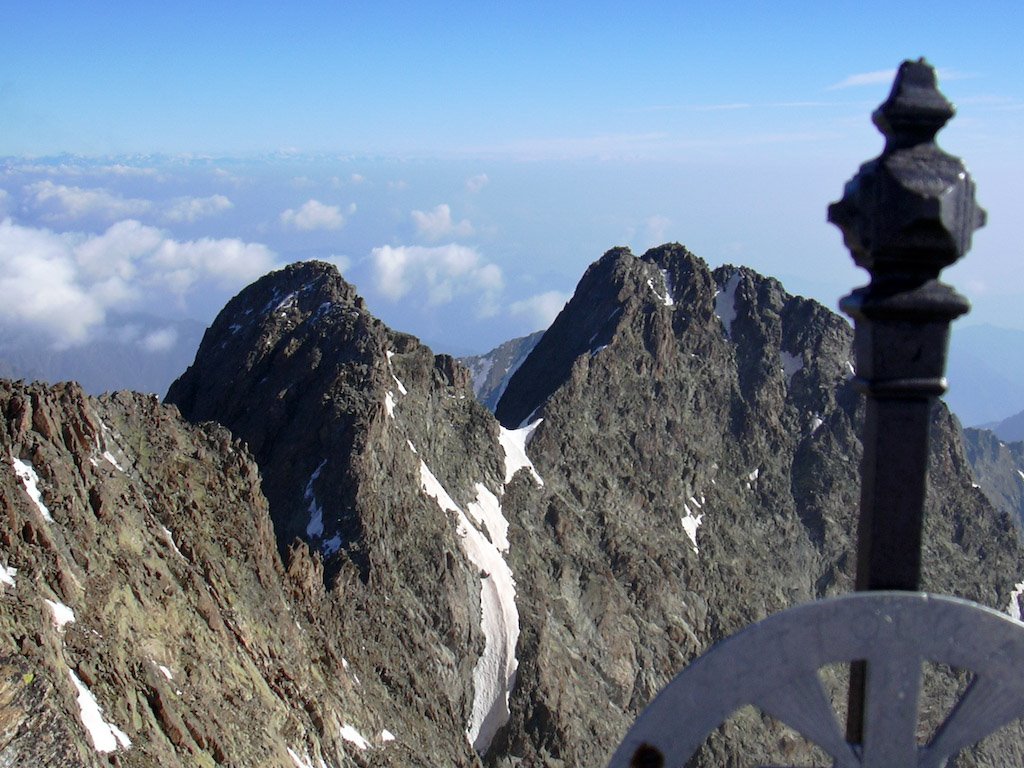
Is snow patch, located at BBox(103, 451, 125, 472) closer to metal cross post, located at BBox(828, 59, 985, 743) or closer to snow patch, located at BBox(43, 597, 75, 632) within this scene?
snow patch, located at BBox(43, 597, 75, 632)

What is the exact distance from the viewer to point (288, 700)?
3691 centimetres

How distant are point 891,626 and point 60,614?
2661 centimetres

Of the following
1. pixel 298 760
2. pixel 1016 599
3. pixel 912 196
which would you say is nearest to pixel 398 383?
pixel 298 760

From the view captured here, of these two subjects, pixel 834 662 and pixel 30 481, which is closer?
pixel 834 662

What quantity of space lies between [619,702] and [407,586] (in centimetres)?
2163

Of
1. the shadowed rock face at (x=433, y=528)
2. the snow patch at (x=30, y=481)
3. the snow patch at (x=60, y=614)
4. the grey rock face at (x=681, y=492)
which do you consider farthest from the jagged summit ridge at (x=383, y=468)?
the snow patch at (x=60, y=614)

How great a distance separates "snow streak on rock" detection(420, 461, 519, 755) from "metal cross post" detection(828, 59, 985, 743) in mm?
60668

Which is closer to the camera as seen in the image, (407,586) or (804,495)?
(407,586)

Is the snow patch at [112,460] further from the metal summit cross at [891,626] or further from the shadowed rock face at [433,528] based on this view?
the metal summit cross at [891,626]

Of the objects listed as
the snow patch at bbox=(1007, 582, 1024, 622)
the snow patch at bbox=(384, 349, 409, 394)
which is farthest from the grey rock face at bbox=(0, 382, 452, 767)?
the snow patch at bbox=(1007, 582, 1024, 622)

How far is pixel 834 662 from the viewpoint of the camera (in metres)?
4.64

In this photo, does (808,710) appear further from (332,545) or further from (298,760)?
(332,545)

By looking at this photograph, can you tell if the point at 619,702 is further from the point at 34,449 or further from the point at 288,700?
the point at 34,449

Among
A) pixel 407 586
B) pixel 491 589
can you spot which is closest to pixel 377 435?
pixel 407 586
